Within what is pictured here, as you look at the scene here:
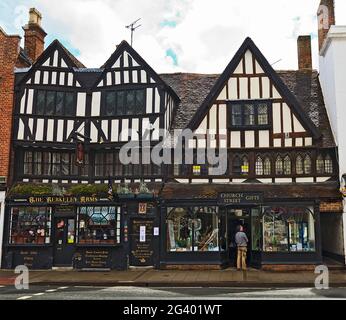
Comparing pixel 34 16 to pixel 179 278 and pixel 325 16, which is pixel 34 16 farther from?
pixel 179 278

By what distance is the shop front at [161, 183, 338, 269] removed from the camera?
1609cm

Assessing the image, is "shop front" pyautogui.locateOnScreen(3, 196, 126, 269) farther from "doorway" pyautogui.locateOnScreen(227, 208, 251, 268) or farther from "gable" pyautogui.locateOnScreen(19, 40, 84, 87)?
"gable" pyautogui.locateOnScreen(19, 40, 84, 87)

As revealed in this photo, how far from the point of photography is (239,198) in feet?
53.8

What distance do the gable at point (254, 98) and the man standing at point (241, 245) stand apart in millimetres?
3886

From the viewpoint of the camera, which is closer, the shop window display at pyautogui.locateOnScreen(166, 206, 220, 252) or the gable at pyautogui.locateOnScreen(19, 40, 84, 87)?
the shop window display at pyautogui.locateOnScreen(166, 206, 220, 252)

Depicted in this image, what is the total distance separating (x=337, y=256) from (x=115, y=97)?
38.1 ft

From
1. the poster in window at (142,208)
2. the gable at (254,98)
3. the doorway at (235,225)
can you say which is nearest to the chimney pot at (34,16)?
the gable at (254,98)

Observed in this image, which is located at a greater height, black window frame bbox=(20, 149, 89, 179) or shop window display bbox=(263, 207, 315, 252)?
black window frame bbox=(20, 149, 89, 179)

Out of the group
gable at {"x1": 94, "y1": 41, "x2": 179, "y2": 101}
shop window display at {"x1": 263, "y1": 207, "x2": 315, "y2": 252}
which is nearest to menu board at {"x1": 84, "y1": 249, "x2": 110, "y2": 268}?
shop window display at {"x1": 263, "y1": 207, "x2": 315, "y2": 252}

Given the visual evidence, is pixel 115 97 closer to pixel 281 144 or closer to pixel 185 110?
pixel 185 110

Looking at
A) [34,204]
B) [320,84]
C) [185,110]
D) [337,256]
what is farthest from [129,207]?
[320,84]

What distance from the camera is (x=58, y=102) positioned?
18672 mm

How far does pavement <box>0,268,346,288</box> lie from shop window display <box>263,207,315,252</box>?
1.07 meters

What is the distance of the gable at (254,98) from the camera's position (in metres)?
17.6
